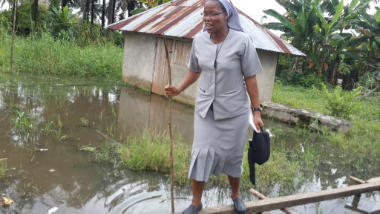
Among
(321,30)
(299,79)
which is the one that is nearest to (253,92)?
(321,30)

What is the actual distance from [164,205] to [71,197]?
0.95 metres

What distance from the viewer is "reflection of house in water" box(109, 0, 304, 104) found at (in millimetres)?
8828

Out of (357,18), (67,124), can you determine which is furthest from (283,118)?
(357,18)

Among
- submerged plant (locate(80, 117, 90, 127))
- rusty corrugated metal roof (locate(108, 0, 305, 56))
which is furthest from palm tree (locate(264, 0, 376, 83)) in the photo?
submerged plant (locate(80, 117, 90, 127))

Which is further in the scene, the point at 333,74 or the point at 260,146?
the point at 333,74

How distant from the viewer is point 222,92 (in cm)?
256

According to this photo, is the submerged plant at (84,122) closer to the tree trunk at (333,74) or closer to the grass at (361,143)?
the grass at (361,143)

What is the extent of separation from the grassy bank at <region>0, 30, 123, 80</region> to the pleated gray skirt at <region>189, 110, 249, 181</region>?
9.41 metres

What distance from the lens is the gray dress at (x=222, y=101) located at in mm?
2508

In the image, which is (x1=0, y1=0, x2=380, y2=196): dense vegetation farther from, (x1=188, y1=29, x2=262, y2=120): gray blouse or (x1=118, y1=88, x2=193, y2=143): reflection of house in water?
(x1=188, y1=29, x2=262, y2=120): gray blouse

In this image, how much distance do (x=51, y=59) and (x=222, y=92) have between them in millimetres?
9708

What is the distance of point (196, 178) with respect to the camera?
256cm

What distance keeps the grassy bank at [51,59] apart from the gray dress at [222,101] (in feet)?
30.8

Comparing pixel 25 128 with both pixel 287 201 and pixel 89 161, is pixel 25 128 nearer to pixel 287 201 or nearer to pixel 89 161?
pixel 89 161
